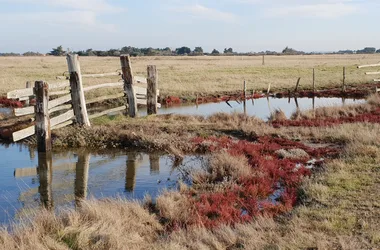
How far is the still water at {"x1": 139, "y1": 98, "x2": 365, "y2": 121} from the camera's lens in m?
23.2

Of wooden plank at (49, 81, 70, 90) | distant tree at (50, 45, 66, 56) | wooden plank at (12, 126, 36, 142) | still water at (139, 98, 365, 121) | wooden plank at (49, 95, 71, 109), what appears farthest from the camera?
distant tree at (50, 45, 66, 56)

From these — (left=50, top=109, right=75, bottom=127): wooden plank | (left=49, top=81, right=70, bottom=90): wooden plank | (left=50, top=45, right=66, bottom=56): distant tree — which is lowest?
(left=50, top=109, right=75, bottom=127): wooden plank

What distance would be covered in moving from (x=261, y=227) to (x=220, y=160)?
3.72 metres

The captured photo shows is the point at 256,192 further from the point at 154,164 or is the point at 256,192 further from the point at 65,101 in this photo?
the point at 65,101

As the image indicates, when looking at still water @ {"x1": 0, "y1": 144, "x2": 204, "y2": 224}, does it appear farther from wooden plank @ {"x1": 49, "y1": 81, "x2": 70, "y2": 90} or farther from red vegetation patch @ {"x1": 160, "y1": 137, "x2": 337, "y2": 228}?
wooden plank @ {"x1": 49, "y1": 81, "x2": 70, "y2": 90}

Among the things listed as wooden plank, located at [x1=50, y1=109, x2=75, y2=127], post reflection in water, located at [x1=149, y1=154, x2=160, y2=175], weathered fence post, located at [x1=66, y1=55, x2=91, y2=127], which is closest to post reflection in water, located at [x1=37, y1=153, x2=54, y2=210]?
wooden plank, located at [x1=50, y1=109, x2=75, y2=127]

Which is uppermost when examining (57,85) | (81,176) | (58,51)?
(58,51)

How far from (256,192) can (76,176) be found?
4.60 meters

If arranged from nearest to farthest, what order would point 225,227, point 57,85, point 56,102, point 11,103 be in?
point 225,227 → point 56,102 → point 57,85 → point 11,103

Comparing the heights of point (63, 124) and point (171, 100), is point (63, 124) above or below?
above

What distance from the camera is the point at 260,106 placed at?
84.3 ft

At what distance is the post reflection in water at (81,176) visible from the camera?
9.29 metres

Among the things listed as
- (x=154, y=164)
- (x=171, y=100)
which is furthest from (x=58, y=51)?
(x=154, y=164)

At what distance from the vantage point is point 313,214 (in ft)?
23.3
